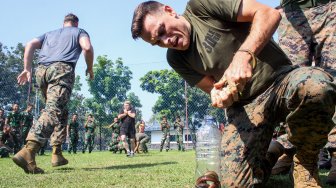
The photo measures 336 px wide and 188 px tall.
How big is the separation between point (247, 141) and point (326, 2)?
78.3 inches

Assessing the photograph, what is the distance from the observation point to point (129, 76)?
7362 cm

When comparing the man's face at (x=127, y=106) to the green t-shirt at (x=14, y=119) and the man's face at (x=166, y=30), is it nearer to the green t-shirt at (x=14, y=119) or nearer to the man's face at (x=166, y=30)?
Result: the green t-shirt at (x=14, y=119)

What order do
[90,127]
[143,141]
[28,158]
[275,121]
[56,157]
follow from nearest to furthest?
[275,121] < [28,158] < [56,157] < [143,141] < [90,127]

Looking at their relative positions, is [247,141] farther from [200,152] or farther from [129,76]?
[129,76]

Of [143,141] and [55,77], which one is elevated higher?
[55,77]

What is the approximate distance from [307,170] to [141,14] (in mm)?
1726

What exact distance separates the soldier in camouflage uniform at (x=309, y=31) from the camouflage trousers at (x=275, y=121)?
3.97 ft

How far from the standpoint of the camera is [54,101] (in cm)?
564

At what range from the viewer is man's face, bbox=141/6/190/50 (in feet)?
9.75

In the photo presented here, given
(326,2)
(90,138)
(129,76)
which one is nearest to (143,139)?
(90,138)

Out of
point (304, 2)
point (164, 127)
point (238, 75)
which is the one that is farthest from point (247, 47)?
point (164, 127)

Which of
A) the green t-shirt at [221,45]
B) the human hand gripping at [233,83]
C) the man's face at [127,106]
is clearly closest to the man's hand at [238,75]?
the human hand gripping at [233,83]

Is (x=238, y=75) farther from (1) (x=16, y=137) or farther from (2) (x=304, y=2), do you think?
(1) (x=16, y=137)

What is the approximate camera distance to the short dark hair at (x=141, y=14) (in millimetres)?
3018
